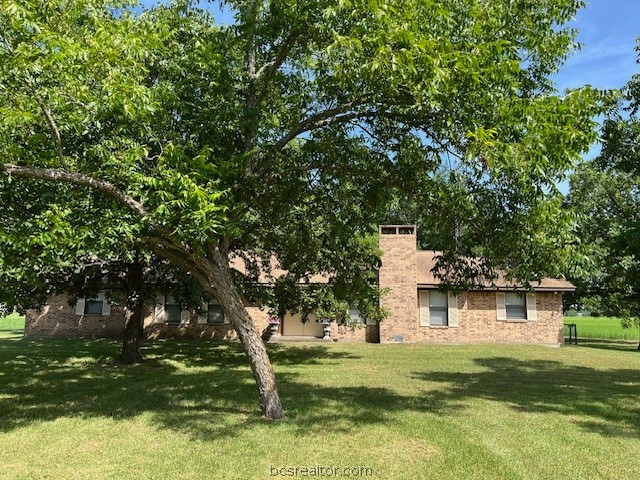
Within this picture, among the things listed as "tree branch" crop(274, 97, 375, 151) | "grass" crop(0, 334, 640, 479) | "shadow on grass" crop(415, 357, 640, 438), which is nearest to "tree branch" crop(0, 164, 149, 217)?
"tree branch" crop(274, 97, 375, 151)

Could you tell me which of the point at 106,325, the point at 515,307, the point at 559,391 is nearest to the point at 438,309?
the point at 515,307

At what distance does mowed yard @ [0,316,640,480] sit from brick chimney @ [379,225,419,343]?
600 cm

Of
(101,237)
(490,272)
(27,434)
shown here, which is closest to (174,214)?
(101,237)

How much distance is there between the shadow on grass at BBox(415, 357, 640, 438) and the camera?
867 cm

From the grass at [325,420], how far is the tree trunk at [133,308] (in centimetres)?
53

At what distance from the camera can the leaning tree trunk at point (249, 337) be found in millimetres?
8367

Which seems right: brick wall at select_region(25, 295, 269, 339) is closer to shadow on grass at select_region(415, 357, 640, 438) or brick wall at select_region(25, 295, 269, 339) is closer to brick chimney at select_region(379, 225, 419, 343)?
brick chimney at select_region(379, 225, 419, 343)

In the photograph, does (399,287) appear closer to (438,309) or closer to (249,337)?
(438,309)

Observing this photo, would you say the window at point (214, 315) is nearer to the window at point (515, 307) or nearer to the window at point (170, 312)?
the window at point (170, 312)

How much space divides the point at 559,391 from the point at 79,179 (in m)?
10.2

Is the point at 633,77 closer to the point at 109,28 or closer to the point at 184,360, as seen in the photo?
the point at 109,28

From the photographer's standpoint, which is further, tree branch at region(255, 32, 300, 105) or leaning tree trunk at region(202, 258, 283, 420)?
tree branch at region(255, 32, 300, 105)

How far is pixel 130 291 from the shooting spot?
1530 cm

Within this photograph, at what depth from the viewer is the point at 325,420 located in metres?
8.16
